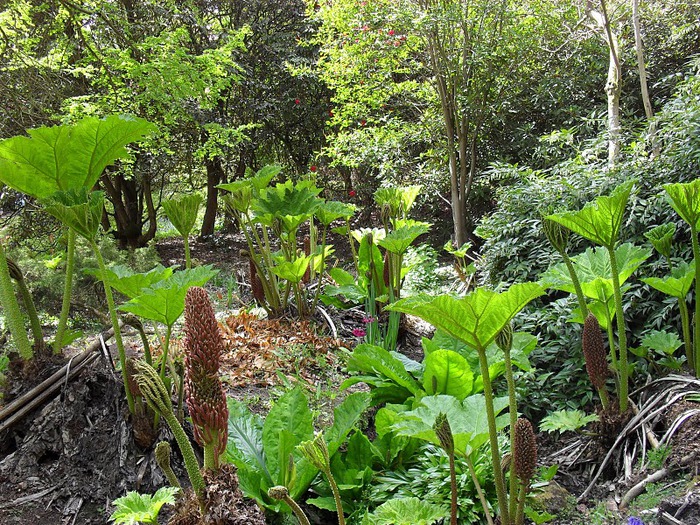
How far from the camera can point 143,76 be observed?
4895 mm

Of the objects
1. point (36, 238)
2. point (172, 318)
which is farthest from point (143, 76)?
point (172, 318)

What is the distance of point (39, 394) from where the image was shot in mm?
1814

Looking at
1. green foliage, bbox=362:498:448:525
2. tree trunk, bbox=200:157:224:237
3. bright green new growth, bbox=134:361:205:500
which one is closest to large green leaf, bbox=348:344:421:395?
green foliage, bbox=362:498:448:525

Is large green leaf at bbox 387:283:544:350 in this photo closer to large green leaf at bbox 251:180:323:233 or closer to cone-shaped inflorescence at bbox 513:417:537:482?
cone-shaped inflorescence at bbox 513:417:537:482

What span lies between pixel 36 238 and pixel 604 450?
7.20 m

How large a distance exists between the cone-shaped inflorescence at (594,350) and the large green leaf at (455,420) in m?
0.40

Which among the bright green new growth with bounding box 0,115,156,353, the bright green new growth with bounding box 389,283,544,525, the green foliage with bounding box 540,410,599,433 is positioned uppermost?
the bright green new growth with bounding box 0,115,156,353

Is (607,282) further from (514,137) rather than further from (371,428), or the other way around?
(514,137)

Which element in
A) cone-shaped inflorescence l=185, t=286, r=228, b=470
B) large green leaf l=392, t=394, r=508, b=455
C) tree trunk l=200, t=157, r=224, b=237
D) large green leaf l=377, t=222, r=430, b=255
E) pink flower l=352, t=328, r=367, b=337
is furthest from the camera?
tree trunk l=200, t=157, r=224, b=237

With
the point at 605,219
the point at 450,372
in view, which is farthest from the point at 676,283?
the point at 450,372

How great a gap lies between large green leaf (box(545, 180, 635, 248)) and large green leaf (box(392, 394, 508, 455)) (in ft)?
2.29

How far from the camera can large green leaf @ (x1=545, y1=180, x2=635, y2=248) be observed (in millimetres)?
1784

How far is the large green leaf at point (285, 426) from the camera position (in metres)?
1.87

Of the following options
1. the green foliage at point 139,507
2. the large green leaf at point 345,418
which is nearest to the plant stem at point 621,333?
the large green leaf at point 345,418
